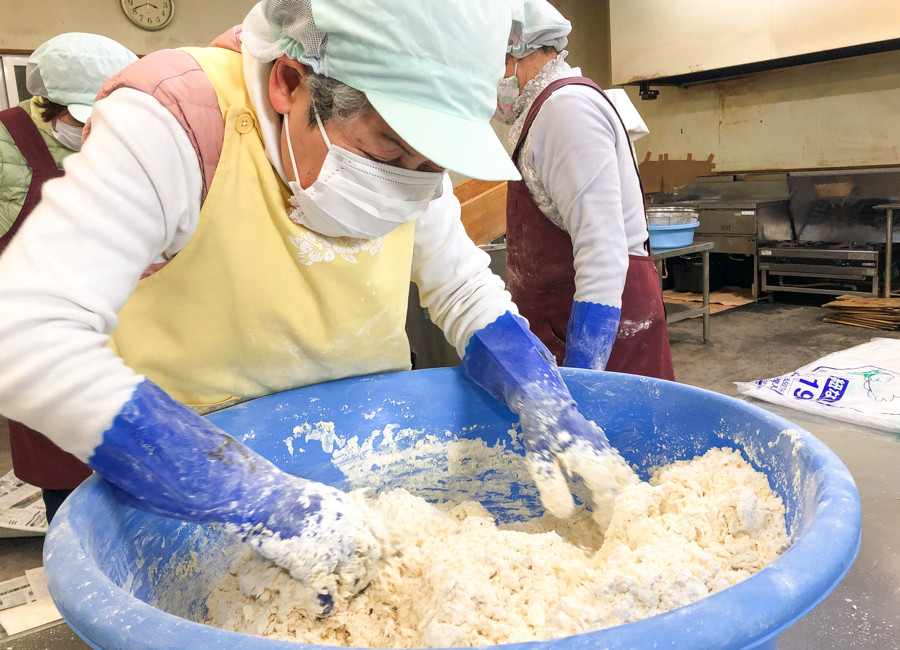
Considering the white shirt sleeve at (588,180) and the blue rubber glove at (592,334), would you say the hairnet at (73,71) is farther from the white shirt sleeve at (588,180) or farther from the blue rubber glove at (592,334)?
the blue rubber glove at (592,334)

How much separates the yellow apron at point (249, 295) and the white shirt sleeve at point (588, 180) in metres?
0.57

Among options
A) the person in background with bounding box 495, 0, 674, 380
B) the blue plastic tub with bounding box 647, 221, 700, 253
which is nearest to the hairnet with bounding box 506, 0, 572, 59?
the person in background with bounding box 495, 0, 674, 380

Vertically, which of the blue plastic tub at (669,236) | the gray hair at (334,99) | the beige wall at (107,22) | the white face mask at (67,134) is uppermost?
the beige wall at (107,22)

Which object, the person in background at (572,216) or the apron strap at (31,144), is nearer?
the person in background at (572,216)

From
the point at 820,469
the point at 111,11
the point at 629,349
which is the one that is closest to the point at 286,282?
the point at 820,469

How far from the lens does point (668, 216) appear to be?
4238mm

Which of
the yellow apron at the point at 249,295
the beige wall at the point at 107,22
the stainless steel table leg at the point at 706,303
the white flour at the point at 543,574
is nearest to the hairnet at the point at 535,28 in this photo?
the yellow apron at the point at 249,295

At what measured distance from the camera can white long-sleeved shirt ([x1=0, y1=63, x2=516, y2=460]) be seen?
2.13ft

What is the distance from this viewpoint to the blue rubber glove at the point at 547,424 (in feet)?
3.20

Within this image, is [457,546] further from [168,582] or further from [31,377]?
[31,377]

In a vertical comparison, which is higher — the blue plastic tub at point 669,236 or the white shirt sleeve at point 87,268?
the white shirt sleeve at point 87,268

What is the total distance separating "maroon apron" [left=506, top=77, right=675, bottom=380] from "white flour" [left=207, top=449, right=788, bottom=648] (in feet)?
2.74

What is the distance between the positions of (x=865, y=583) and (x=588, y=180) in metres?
0.97

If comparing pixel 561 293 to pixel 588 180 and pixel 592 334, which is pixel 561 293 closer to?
pixel 592 334
